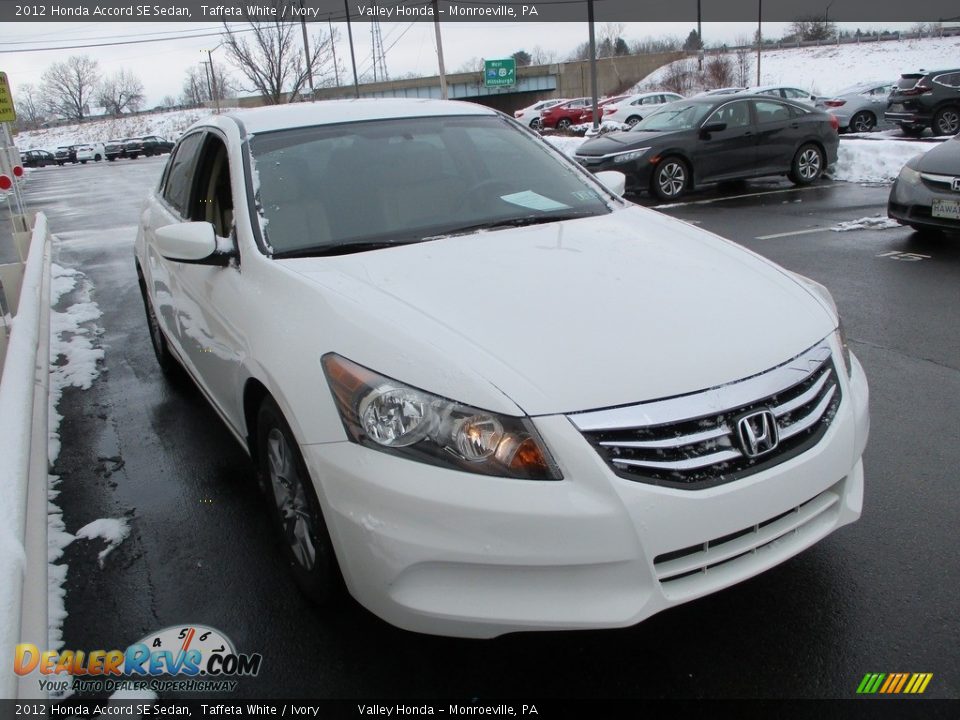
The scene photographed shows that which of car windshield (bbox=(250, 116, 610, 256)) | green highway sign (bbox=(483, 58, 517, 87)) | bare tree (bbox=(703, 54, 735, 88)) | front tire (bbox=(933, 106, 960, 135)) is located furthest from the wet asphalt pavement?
bare tree (bbox=(703, 54, 735, 88))

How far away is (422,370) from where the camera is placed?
7.00 ft

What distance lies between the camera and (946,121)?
17609 mm

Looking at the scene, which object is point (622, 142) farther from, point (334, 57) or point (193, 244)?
point (334, 57)

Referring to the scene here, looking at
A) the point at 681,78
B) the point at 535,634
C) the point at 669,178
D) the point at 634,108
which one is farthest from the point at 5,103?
the point at 681,78

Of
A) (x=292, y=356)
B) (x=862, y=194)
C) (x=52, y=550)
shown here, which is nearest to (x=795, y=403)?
(x=292, y=356)

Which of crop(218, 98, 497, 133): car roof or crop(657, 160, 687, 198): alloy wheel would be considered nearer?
crop(218, 98, 497, 133): car roof

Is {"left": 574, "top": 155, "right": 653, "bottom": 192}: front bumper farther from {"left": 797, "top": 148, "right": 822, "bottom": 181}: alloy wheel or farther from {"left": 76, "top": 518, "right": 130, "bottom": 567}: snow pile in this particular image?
{"left": 76, "top": 518, "right": 130, "bottom": 567}: snow pile

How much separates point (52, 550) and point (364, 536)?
75.5 inches

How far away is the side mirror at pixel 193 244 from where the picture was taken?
302 centimetres

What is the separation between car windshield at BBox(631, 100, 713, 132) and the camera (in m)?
12.4

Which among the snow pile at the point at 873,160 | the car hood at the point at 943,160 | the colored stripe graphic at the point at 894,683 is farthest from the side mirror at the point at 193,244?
the snow pile at the point at 873,160

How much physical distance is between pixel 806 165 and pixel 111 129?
83913 millimetres

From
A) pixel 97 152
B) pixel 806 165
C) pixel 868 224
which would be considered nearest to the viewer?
pixel 868 224

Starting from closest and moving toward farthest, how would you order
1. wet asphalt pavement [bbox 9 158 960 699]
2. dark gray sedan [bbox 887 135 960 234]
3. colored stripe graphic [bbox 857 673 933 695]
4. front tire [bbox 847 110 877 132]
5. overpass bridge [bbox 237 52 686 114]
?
1. colored stripe graphic [bbox 857 673 933 695]
2. wet asphalt pavement [bbox 9 158 960 699]
3. dark gray sedan [bbox 887 135 960 234]
4. front tire [bbox 847 110 877 132]
5. overpass bridge [bbox 237 52 686 114]
